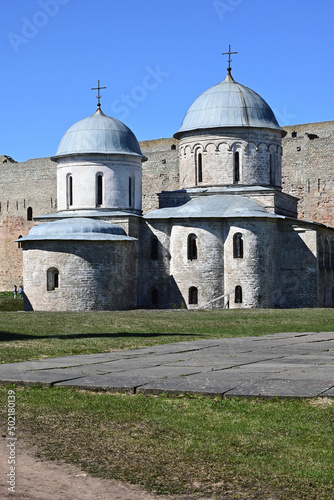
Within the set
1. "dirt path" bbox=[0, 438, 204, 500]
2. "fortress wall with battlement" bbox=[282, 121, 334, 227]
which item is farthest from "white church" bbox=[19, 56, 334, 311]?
"dirt path" bbox=[0, 438, 204, 500]

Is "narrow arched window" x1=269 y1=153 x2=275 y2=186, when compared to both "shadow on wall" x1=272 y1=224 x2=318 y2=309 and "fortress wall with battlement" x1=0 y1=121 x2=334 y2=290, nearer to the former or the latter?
"shadow on wall" x1=272 y1=224 x2=318 y2=309

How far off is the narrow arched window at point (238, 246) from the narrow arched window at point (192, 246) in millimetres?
1355

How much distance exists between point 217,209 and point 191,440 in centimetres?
2233

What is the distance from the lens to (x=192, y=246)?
26641 millimetres

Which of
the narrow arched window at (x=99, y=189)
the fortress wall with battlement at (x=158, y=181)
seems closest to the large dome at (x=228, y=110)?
the narrow arched window at (x=99, y=189)

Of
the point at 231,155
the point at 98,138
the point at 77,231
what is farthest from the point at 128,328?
the point at 231,155

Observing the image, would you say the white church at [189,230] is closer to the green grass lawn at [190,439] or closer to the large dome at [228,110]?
the large dome at [228,110]

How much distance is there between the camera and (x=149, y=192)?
129 feet

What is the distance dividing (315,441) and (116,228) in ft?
71.8

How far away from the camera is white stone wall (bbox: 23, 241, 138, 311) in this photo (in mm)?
24531

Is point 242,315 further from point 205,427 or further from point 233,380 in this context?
point 205,427

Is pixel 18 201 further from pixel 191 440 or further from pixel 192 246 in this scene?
pixel 191 440

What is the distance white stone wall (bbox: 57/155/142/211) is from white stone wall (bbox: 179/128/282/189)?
2649mm

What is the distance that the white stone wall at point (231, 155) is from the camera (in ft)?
95.2
